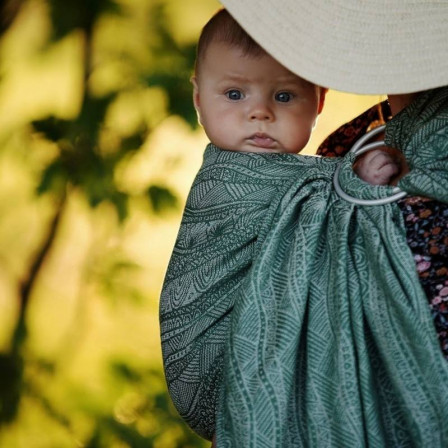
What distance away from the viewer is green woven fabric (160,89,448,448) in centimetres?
105

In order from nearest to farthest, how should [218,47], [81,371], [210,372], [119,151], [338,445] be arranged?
[338,445] < [210,372] < [218,47] < [119,151] < [81,371]

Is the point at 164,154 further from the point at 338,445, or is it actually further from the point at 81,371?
the point at 338,445

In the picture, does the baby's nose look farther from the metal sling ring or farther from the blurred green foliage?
the blurred green foliage

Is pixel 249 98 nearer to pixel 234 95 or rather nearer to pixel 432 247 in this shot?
pixel 234 95

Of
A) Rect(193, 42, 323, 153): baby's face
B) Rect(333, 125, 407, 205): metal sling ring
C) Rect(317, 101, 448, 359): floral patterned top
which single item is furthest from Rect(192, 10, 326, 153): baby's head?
Rect(317, 101, 448, 359): floral patterned top

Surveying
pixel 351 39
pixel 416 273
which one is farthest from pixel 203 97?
pixel 416 273

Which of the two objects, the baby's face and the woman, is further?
the baby's face

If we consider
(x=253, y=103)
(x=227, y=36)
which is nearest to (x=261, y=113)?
(x=253, y=103)

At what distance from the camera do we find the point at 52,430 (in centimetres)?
290

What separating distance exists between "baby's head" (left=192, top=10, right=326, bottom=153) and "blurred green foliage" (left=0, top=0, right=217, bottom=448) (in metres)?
1.18

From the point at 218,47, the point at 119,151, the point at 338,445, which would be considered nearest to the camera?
the point at 338,445

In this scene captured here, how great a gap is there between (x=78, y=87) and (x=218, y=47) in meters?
1.47

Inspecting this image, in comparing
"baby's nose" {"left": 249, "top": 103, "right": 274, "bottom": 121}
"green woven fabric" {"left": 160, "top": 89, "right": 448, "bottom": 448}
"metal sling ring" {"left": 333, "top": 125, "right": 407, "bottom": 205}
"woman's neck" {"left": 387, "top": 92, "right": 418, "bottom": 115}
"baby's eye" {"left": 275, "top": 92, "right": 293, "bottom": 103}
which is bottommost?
"green woven fabric" {"left": 160, "top": 89, "right": 448, "bottom": 448}

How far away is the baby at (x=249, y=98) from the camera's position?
52.7 inches
